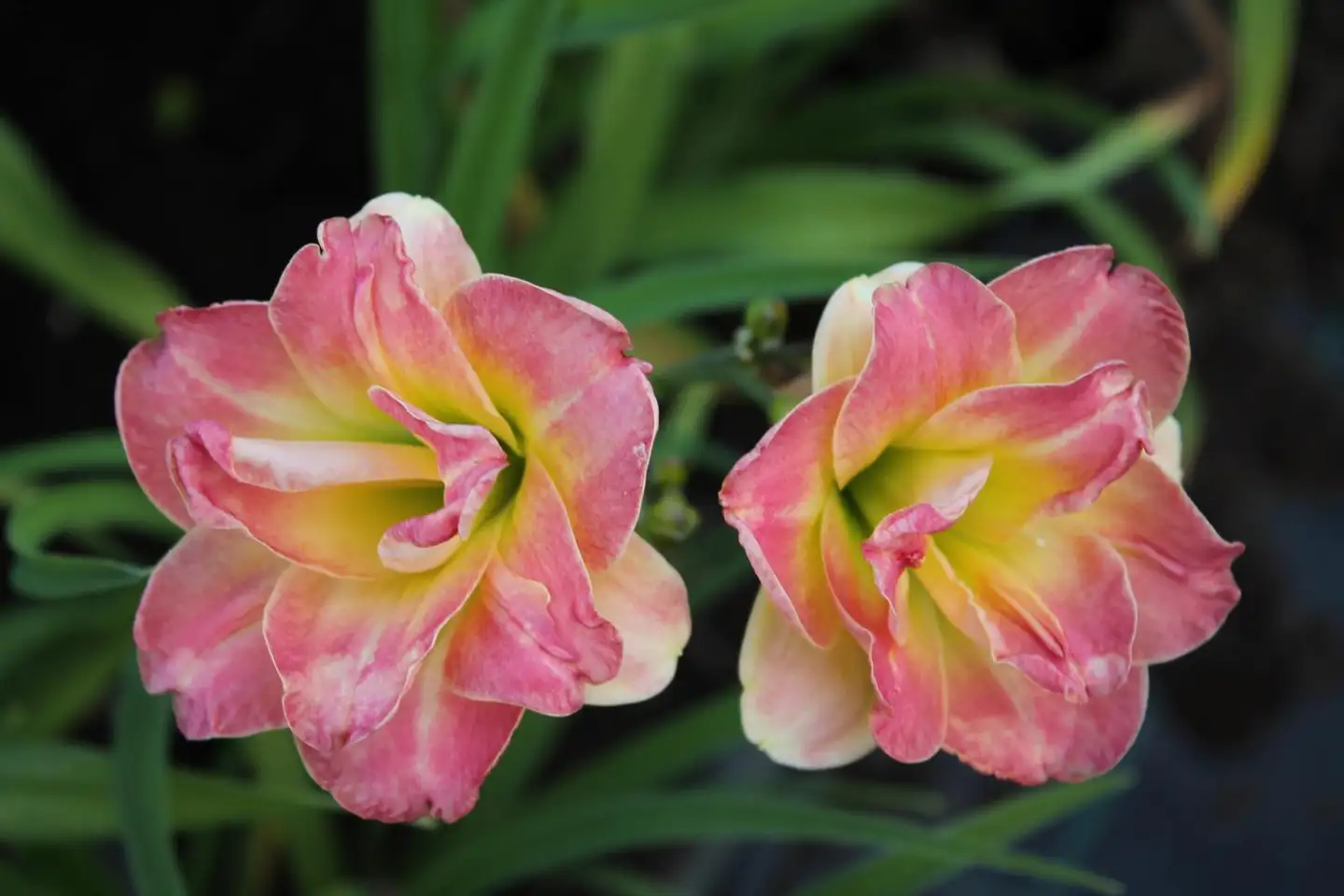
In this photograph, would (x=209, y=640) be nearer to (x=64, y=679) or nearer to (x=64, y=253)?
(x=64, y=679)

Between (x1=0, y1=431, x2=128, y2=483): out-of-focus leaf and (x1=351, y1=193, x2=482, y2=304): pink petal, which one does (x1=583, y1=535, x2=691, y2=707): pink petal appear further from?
(x1=0, y1=431, x2=128, y2=483): out-of-focus leaf

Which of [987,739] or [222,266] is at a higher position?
[987,739]

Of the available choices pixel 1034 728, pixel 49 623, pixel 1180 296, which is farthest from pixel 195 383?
pixel 1180 296

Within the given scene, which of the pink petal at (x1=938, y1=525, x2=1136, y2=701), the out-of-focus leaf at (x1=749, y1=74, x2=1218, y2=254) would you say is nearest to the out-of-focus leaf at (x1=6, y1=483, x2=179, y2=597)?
the pink petal at (x1=938, y1=525, x2=1136, y2=701)

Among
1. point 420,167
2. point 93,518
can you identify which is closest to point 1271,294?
point 420,167

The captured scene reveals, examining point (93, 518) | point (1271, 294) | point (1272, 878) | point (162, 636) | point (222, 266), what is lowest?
point (1272, 878)

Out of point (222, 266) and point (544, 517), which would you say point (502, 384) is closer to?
point (544, 517)
